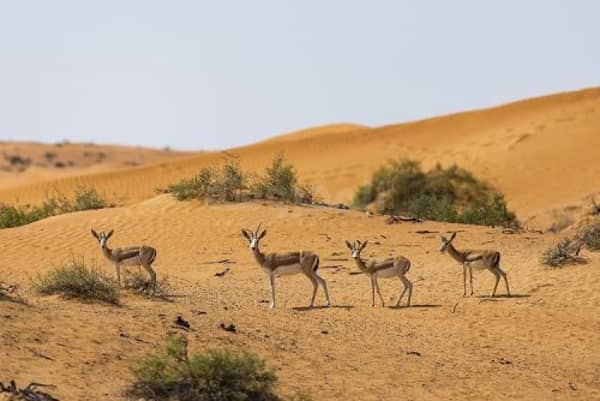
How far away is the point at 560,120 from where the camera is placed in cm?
4822

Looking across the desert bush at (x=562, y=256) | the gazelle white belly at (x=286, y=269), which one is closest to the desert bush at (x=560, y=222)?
the desert bush at (x=562, y=256)

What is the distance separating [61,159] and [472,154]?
42.3 meters

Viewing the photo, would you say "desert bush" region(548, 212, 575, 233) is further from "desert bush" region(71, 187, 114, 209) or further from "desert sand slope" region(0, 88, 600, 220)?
"desert bush" region(71, 187, 114, 209)

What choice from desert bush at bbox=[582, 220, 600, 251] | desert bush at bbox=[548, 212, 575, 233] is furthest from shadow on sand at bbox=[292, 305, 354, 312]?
desert bush at bbox=[548, 212, 575, 233]

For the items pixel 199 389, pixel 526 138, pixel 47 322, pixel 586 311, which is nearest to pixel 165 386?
pixel 199 389

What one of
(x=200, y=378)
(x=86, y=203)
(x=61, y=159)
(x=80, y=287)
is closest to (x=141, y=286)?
(x=80, y=287)

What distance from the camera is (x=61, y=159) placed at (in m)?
80.4

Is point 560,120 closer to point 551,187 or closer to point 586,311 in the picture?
point 551,187

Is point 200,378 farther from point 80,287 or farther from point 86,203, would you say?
point 86,203

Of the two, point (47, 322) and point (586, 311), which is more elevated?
point (47, 322)

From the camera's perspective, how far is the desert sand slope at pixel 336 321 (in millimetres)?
12609

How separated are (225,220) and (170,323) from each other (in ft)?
39.3

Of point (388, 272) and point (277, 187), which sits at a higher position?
point (277, 187)

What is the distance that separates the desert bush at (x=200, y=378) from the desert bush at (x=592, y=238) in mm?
11817
